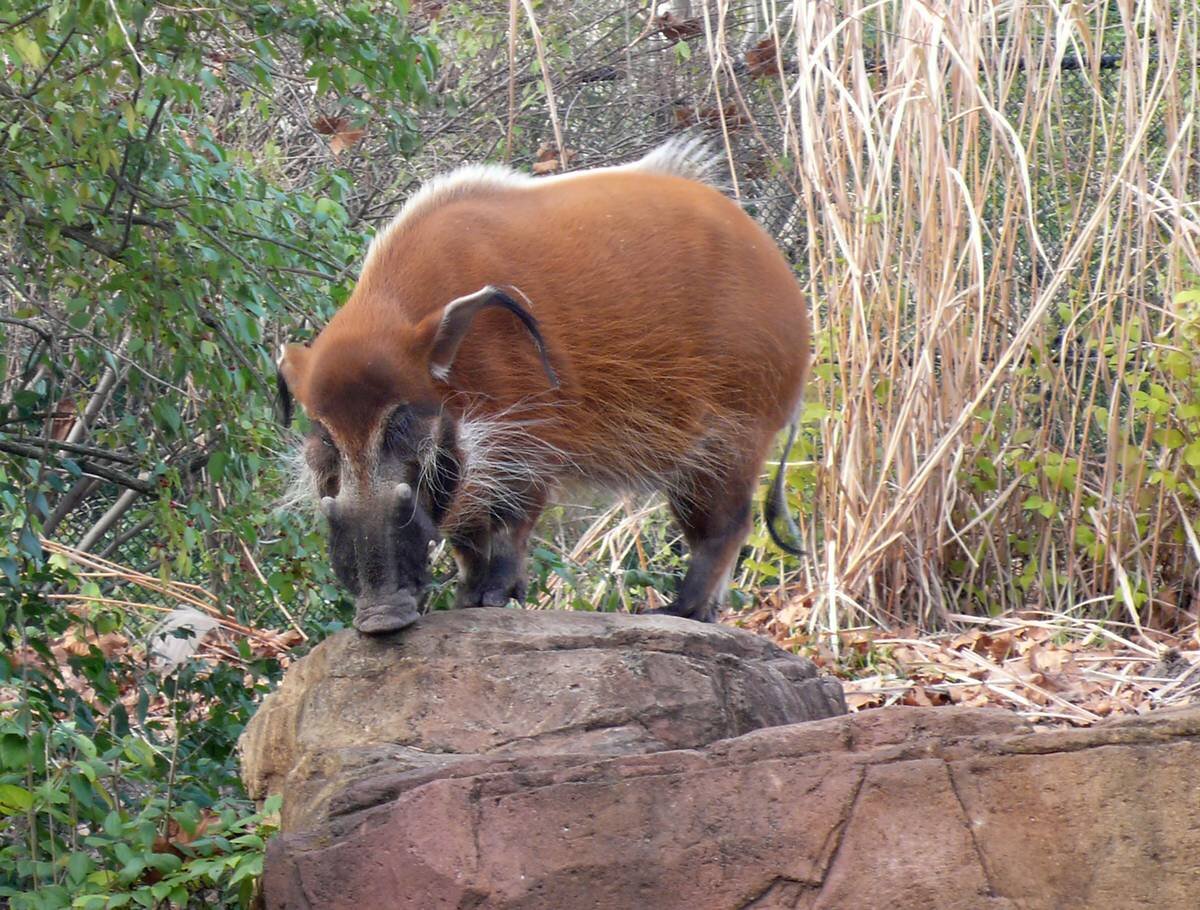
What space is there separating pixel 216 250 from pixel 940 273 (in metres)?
2.45

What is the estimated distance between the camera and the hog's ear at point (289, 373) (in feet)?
12.6

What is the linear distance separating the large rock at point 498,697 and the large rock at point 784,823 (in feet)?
0.46

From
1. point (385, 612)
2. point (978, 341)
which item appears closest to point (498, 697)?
point (385, 612)

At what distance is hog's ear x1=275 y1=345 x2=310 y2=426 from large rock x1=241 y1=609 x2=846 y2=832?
0.70m

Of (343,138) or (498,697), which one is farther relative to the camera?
(343,138)

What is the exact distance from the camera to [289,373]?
12.7 feet

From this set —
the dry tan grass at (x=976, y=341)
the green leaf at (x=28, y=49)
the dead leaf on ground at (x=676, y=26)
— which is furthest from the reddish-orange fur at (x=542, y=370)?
the dead leaf on ground at (x=676, y=26)

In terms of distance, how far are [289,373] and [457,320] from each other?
1.54 ft

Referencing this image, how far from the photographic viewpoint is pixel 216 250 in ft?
13.5

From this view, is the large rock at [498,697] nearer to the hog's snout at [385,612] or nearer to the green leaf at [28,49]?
the hog's snout at [385,612]

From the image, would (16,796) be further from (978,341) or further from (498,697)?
(978,341)

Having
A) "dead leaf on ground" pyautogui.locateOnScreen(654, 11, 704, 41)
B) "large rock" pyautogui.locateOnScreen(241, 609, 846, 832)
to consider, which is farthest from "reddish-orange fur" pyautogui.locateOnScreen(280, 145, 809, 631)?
"dead leaf on ground" pyautogui.locateOnScreen(654, 11, 704, 41)

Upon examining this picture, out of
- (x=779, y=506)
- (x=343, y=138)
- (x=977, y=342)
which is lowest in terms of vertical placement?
(x=779, y=506)

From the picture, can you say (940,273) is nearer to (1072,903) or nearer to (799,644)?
(799,644)
